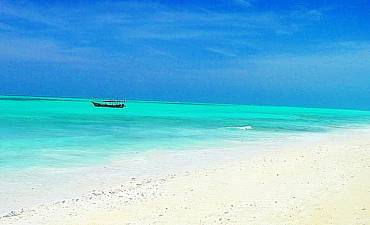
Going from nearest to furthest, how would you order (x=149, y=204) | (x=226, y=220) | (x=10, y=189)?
(x=226, y=220) < (x=149, y=204) < (x=10, y=189)

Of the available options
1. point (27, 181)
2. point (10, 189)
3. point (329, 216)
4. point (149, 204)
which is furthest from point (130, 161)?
point (329, 216)

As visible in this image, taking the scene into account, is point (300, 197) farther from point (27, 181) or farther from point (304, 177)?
point (27, 181)

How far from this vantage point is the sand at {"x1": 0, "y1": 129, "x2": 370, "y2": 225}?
20.6 ft

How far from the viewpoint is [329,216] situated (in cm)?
630

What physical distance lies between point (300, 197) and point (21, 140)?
45.2 feet

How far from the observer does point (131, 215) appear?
6.52 meters

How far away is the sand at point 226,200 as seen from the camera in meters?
6.29

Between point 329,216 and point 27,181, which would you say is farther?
point 27,181

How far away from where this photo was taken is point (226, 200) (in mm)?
7504

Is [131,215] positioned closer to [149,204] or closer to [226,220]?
[149,204]

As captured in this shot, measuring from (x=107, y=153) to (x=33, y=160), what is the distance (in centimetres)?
286

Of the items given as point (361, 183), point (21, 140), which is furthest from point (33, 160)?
point (361, 183)

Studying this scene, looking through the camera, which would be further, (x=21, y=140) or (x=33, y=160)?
(x=21, y=140)

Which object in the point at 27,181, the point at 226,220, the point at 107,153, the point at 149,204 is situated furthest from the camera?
the point at 107,153
